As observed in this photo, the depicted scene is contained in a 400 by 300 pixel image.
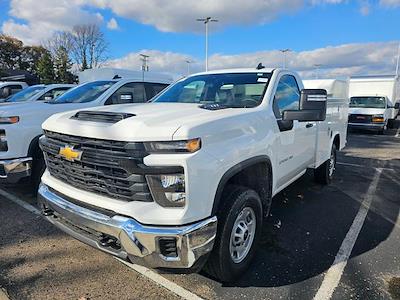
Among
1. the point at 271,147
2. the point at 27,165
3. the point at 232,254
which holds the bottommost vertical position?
the point at 232,254

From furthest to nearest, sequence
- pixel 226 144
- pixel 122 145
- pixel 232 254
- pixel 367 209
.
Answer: pixel 367 209 → pixel 232 254 → pixel 226 144 → pixel 122 145

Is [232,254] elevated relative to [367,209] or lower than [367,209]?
elevated

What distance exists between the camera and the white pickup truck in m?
2.42

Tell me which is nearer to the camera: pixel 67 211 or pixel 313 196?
pixel 67 211

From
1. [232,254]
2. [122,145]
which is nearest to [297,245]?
[232,254]

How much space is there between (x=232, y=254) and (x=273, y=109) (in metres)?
1.61

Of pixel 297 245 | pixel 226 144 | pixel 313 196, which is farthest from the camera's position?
pixel 313 196

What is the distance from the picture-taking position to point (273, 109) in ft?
12.1

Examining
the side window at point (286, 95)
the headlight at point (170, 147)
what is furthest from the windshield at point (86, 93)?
the headlight at point (170, 147)

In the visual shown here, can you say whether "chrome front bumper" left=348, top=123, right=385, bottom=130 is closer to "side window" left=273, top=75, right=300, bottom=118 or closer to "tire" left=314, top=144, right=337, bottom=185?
"tire" left=314, top=144, right=337, bottom=185

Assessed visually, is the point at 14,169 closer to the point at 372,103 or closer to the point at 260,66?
the point at 260,66

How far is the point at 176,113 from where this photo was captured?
3055 mm

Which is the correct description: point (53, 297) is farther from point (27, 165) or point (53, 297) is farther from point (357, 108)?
point (357, 108)

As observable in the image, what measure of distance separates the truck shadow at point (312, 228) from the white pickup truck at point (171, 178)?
1.17 feet
